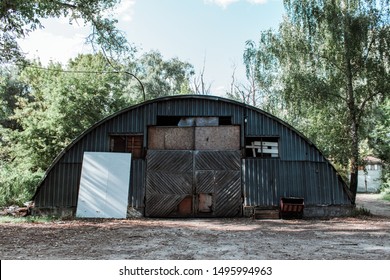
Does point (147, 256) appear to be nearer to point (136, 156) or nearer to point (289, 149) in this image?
point (136, 156)

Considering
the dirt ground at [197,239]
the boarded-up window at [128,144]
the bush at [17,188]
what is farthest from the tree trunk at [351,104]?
the bush at [17,188]

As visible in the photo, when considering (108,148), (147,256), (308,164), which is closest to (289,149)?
(308,164)

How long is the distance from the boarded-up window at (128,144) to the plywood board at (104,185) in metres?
0.31

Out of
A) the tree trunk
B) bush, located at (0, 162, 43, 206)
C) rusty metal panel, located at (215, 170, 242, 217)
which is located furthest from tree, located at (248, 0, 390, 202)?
bush, located at (0, 162, 43, 206)

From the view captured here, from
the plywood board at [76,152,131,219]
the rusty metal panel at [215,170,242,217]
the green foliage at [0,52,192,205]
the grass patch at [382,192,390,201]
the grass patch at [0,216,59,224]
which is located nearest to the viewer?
the grass patch at [0,216,59,224]

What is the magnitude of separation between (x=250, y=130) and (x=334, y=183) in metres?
3.78

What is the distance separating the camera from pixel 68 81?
60.3 ft

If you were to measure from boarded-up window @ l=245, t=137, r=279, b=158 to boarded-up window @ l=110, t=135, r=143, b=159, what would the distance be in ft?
14.0

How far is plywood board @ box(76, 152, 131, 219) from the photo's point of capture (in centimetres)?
1223

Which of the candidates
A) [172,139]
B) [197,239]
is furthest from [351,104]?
[197,239]

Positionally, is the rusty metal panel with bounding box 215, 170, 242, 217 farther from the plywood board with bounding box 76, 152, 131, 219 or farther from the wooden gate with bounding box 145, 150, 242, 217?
the plywood board with bounding box 76, 152, 131, 219

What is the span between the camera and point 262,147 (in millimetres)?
12883

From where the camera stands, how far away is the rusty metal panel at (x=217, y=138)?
1292 centimetres

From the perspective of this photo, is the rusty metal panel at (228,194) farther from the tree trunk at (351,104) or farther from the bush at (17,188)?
the bush at (17,188)
